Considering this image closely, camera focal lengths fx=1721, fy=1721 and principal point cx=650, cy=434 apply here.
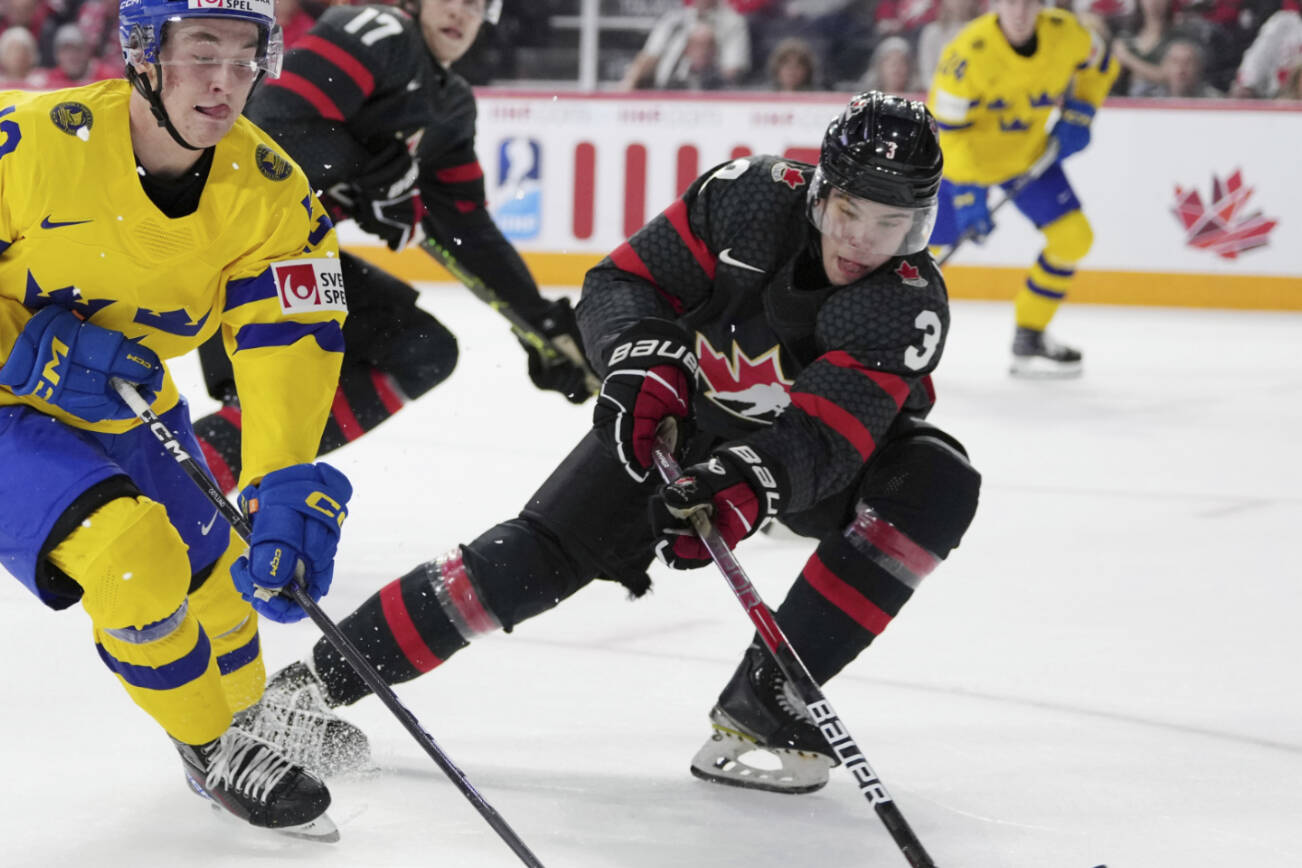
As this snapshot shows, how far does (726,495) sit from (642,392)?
20 cm

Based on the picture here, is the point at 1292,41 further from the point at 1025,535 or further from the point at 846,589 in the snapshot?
the point at 846,589

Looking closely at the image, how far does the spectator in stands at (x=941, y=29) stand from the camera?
300 inches

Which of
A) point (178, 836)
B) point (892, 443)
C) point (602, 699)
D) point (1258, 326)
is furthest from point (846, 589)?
point (1258, 326)

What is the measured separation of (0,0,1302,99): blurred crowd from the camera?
7.35 m

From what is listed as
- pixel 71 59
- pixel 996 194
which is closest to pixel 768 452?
pixel 996 194

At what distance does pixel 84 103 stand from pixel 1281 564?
2.46 m

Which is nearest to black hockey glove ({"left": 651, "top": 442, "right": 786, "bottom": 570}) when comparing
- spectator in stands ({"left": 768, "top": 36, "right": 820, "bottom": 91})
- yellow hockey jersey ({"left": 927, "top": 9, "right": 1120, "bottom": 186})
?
yellow hockey jersey ({"left": 927, "top": 9, "right": 1120, "bottom": 186})

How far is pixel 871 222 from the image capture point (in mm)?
2127

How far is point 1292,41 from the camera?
7.39 meters

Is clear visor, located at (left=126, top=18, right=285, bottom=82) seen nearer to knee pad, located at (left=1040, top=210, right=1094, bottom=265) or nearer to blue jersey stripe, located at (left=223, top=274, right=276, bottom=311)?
blue jersey stripe, located at (left=223, top=274, right=276, bottom=311)

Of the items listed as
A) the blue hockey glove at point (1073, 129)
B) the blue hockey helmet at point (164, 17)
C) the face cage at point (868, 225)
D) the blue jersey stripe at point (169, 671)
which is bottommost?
the blue hockey glove at point (1073, 129)

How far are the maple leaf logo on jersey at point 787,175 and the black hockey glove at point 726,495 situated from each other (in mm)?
409

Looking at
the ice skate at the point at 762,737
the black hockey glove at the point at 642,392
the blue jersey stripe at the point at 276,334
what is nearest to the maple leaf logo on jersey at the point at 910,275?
the black hockey glove at the point at 642,392

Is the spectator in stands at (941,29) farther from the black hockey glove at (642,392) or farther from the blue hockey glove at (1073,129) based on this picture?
the black hockey glove at (642,392)
